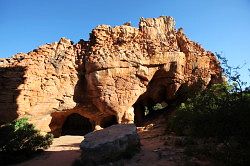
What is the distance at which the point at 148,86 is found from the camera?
68.2ft

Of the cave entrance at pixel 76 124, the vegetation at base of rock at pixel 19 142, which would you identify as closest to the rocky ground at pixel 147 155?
the vegetation at base of rock at pixel 19 142

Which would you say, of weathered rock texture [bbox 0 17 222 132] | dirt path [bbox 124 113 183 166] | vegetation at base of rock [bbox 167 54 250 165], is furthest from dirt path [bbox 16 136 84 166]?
vegetation at base of rock [bbox 167 54 250 165]

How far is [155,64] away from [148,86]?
1774 mm

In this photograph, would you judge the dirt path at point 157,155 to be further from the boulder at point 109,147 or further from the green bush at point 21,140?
the green bush at point 21,140

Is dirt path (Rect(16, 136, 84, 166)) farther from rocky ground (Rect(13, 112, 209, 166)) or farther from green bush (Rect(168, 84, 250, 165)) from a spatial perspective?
green bush (Rect(168, 84, 250, 165))

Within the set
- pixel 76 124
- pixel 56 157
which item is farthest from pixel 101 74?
pixel 76 124

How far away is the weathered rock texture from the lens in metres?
18.5

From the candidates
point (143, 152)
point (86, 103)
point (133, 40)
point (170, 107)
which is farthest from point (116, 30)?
point (143, 152)

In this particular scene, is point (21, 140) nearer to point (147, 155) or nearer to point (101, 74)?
point (101, 74)

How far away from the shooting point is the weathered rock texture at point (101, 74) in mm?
18531

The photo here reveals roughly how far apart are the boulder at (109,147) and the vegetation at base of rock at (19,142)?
4.18m

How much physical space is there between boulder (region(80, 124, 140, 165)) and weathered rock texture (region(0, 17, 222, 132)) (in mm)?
7762

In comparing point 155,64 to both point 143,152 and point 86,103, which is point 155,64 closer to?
point 86,103

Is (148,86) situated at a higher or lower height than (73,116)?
higher
